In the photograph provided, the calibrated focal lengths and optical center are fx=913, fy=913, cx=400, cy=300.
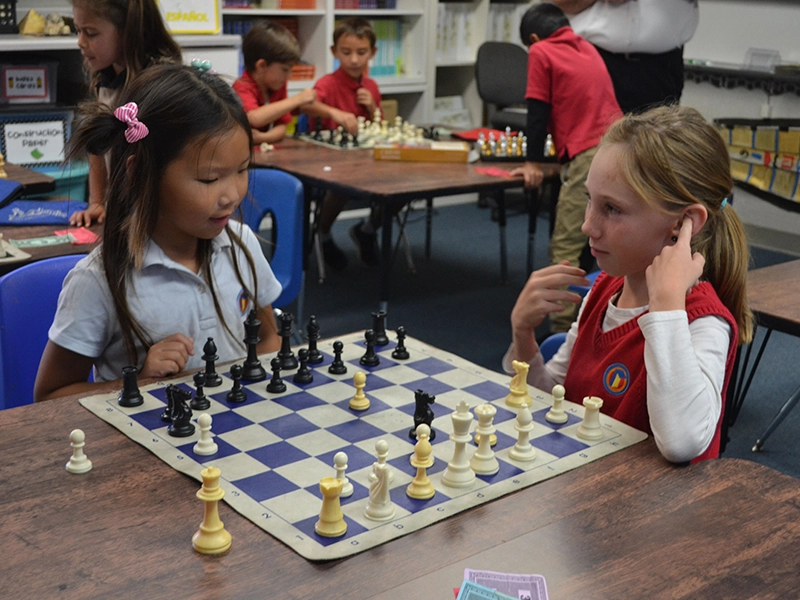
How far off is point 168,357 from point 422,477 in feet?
2.01

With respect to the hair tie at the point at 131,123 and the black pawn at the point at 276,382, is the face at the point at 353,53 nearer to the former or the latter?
the hair tie at the point at 131,123

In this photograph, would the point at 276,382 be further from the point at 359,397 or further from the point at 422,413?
the point at 422,413

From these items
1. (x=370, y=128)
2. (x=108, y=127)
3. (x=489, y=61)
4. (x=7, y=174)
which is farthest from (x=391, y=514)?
(x=489, y=61)

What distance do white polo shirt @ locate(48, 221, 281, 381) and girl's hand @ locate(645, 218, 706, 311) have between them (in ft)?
2.82

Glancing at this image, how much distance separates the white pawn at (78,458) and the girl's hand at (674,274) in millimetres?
875

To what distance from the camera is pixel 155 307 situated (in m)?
1.78

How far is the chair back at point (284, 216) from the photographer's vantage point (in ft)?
10.3

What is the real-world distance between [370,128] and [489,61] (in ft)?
6.47

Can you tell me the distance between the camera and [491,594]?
0.96 meters

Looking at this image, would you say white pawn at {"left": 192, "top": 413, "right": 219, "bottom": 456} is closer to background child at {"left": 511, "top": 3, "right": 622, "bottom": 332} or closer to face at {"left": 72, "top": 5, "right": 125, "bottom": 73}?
face at {"left": 72, "top": 5, "right": 125, "bottom": 73}

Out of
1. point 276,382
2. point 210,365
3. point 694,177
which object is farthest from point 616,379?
point 210,365

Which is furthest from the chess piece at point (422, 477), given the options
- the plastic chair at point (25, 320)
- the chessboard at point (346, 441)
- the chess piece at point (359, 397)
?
the plastic chair at point (25, 320)

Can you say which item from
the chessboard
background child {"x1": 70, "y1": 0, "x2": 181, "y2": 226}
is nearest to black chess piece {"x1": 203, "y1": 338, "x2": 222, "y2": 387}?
the chessboard

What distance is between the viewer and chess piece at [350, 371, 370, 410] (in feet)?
4.63
